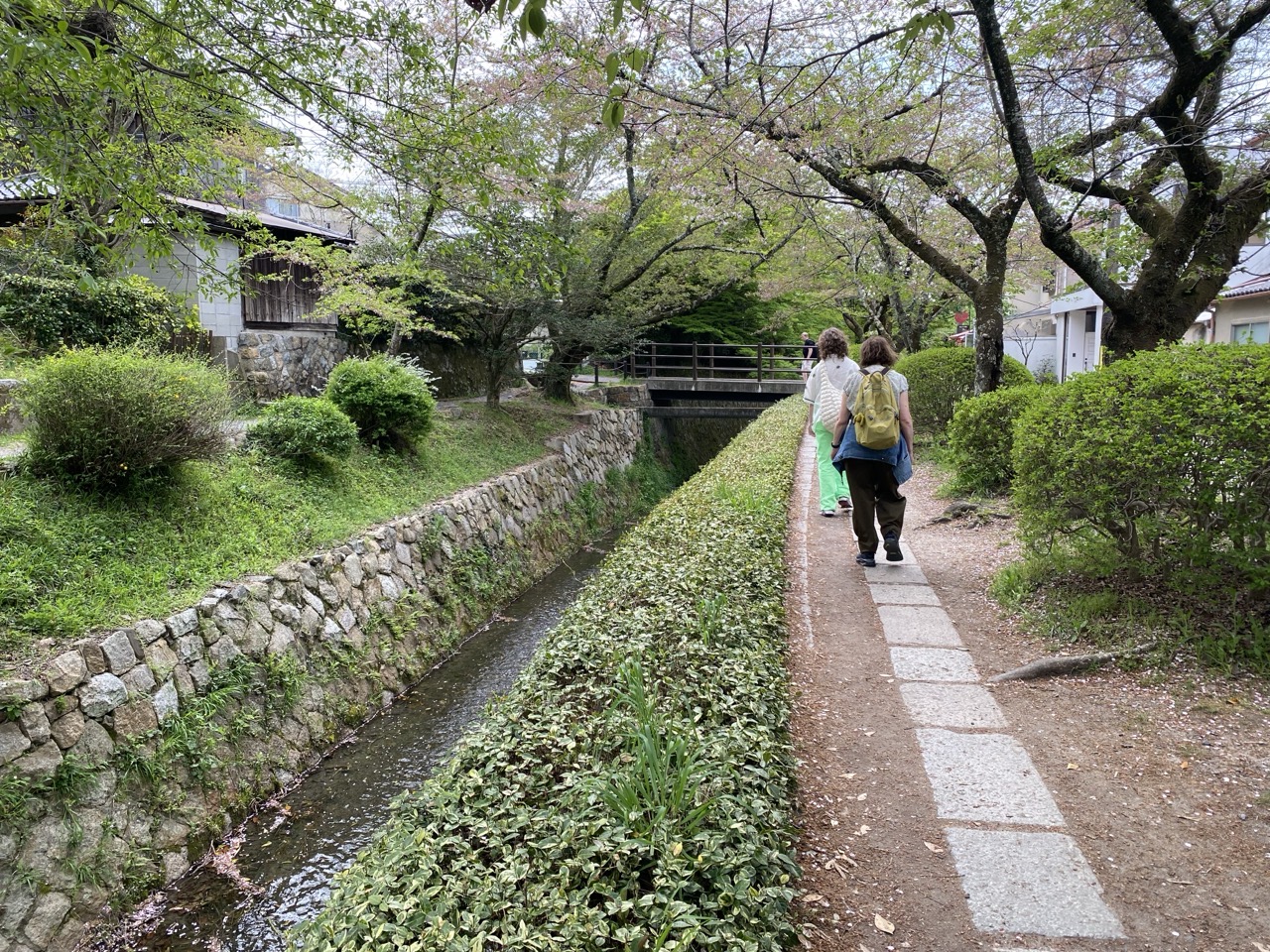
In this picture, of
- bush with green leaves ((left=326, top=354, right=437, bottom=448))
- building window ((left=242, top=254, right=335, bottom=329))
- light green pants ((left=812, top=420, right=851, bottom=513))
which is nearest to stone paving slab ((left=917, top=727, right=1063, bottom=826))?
light green pants ((left=812, top=420, right=851, bottom=513))

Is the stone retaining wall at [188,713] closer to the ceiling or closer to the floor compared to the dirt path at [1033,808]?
closer to the floor

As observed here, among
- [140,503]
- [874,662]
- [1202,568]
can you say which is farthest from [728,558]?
[140,503]

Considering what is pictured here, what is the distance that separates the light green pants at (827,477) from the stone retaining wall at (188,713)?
430cm

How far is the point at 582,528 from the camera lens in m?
14.0

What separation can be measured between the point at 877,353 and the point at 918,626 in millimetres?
2063

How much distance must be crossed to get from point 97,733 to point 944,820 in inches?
175

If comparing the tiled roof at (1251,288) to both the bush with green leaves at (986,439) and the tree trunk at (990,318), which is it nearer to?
the tree trunk at (990,318)

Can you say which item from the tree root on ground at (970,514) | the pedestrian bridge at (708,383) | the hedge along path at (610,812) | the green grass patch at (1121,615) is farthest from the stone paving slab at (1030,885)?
the pedestrian bridge at (708,383)

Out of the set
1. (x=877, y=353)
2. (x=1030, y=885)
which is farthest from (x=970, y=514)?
(x=1030, y=885)

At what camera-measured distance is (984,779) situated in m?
3.03

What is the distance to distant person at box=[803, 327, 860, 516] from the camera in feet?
21.8

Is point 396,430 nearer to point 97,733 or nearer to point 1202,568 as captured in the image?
point 97,733

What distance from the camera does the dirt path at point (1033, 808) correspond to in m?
2.26

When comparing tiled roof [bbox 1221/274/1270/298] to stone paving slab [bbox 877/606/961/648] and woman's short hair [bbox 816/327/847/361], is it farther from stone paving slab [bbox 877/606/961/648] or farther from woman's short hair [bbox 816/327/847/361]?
stone paving slab [bbox 877/606/961/648]
